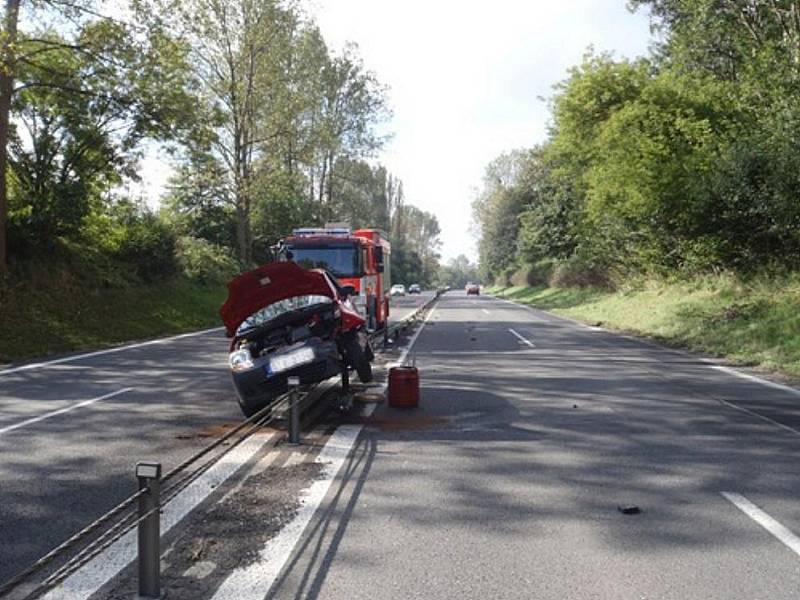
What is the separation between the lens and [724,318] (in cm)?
1961

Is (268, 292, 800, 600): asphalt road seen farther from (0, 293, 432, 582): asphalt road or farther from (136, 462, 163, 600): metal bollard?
(0, 293, 432, 582): asphalt road

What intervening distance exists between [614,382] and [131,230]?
21913 mm

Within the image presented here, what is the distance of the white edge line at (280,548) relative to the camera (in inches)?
161

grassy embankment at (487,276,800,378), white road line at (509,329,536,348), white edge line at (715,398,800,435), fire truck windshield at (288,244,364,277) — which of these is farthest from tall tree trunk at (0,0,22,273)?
grassy embankment at (487,276,800,378)

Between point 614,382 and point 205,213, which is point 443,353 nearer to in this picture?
point 614,382

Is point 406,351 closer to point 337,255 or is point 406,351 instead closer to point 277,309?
point 337,255

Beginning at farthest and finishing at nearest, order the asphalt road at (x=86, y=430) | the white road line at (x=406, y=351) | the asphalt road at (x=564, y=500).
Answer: the white road line at (x=406, y=351) → the asphalt road at (x=86, y=430) → the asphalt road at (x=564, y=500)

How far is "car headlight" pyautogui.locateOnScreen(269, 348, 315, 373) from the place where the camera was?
841cm

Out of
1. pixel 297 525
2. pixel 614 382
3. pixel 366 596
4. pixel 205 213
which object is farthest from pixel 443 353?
pixel 205 213

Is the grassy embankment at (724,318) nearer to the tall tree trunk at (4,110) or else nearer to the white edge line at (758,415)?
the white edge line at (758,415)

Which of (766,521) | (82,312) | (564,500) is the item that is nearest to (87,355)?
(82,312)

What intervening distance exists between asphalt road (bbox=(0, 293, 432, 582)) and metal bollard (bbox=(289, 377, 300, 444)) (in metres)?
0.88

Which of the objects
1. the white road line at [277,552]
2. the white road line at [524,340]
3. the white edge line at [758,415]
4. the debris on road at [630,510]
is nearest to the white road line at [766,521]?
the debris on road at [630,510]

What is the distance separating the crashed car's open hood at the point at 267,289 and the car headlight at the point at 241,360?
1.41 feet
